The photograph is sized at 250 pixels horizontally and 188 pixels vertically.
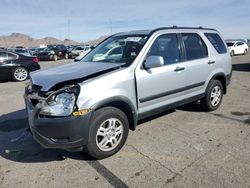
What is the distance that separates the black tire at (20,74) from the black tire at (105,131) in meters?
9.50

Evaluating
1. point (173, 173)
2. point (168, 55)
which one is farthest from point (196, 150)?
point (168, 55)

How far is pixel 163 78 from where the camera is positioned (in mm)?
4523

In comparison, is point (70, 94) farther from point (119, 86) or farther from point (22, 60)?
point (22, 60)

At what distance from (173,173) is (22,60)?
1081 centimetres

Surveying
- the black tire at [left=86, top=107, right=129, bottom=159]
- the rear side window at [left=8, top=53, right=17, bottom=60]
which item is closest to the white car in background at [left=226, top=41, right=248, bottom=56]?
the rear side window at [left=8, top=53, right=17, bottom=60]

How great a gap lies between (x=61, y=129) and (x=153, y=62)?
173 cm

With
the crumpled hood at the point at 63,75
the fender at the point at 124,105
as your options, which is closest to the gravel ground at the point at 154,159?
the fender at the point at 124,105

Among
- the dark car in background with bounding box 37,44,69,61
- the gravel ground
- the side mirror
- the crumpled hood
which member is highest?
the dark car in background with bounding box 37,44,69,61

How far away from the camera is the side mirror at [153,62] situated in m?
4.15

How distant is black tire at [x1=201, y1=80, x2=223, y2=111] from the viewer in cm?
574

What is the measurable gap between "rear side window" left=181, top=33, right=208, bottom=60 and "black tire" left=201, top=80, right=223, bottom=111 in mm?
699

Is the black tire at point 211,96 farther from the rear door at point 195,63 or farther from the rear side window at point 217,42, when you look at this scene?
the rear side window at point 217,42

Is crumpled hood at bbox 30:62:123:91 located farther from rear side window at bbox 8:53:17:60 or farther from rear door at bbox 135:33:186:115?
rear side window at bbox 8:53:17:60

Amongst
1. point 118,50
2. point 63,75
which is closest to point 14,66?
point 118,50
